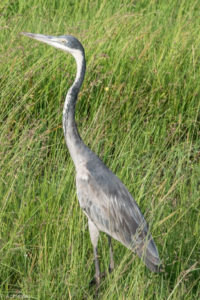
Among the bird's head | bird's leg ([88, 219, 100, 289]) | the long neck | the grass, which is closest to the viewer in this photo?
the grass

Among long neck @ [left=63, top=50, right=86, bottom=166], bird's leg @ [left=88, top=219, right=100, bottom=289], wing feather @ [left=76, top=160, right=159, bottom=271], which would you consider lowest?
bird's leg @ [left=88, top=219, right=100, bottom=289]

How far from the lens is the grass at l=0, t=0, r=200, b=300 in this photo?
2.56 metres

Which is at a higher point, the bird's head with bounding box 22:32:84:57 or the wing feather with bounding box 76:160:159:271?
the bird's head with bounding box 22:32:84:57

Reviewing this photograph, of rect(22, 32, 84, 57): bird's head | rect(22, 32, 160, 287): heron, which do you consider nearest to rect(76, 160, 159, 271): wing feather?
rect(22, 32, 160, 287): heron

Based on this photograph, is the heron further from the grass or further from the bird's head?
the bird's head

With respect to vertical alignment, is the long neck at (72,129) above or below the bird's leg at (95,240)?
above

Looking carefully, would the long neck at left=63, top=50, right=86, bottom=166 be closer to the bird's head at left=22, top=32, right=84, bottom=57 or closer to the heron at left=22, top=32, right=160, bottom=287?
the heron at left=22, top=32, right=160, bottom=287

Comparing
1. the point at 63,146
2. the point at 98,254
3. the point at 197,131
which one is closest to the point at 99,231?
the point at 98,254

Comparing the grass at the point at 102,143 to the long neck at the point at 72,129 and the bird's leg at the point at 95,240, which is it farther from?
the long neck at the point at 72,129

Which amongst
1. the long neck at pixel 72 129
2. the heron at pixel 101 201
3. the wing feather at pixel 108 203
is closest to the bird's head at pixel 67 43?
the long neck at pixel 72 129

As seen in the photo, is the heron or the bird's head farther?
the bird's head

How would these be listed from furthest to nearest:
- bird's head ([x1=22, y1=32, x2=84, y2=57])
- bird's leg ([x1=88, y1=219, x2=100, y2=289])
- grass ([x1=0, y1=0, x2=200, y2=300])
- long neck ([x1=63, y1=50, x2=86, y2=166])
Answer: bird's head ([x1=22, y1=32, x2=84, y2=57]) < long neck ([x1=63, y1=50, x2=86, y2=166]) < bird's leg ([x1=88, y1=219, x2=100, y2=289]) < grass ([x1=0, y1=0, x2=200, y2=300])

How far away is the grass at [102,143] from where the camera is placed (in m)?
2.56

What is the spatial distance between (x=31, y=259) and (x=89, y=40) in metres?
2.13
